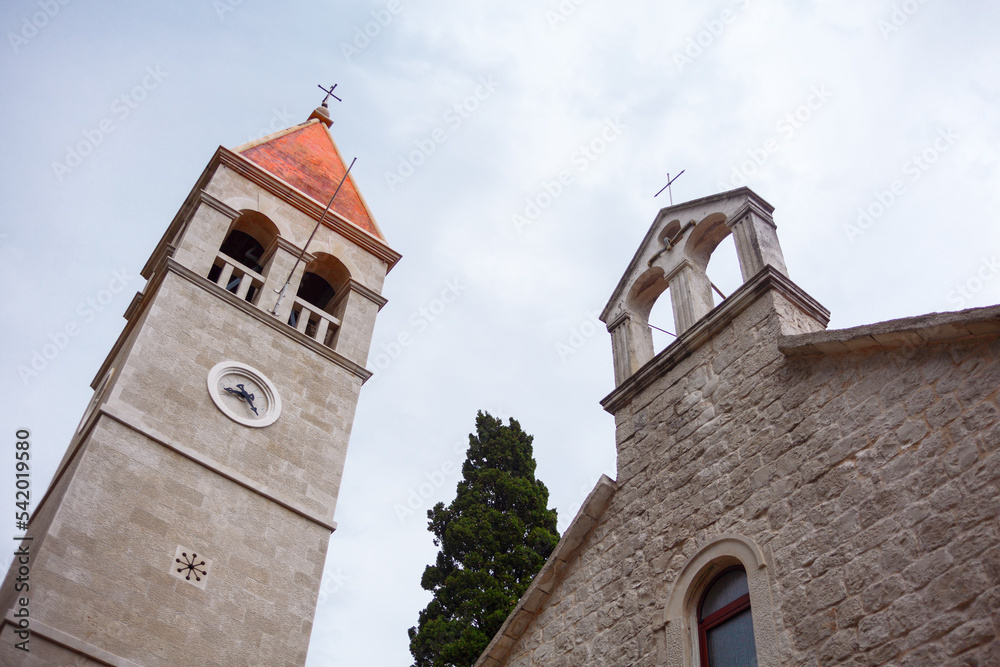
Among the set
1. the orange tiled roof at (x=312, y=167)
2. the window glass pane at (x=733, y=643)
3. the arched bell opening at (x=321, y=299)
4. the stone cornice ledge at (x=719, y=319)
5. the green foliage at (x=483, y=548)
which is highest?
the orange tiled roof at (x=312, y=167)

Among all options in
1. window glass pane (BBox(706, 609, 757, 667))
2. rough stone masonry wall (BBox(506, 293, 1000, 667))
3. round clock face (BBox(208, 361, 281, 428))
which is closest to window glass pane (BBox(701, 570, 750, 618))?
window glass pane (BBox(706, 609, 757, 667))

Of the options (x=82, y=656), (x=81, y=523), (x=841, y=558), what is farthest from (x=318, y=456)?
(x=841, y=558)

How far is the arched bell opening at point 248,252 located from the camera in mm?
18016

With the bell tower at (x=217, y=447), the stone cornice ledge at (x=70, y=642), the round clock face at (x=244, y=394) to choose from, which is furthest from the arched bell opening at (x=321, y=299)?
the stone cornice ledge at (x=70, y=642)

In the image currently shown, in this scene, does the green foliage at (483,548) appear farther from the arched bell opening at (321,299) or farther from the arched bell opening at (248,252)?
the arched bell opening at (248,252)

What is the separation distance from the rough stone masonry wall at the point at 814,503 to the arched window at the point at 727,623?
342 mm

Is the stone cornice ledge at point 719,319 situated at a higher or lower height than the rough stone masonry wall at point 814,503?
higher

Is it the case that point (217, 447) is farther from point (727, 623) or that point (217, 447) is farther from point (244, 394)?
point (727, 623)

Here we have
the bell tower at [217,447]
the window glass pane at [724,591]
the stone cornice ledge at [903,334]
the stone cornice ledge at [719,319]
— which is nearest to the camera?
the stone cornice ledge at [903,334]

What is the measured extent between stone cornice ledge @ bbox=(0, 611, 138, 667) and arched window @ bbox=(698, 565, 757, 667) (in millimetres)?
8041

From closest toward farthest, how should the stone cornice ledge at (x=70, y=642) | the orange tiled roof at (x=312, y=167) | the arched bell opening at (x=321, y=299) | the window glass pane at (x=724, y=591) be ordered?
the window glass pane at (x=724, y=591) < the stone cornice ledge at (x=70, y=642) < the arched bell opening at (x=321, y=299) < the orange tiled roof at (x=312, y=167)

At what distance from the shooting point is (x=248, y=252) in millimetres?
19672

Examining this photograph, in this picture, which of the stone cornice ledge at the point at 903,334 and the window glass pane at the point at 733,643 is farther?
the window glass pane at the point at 733,643

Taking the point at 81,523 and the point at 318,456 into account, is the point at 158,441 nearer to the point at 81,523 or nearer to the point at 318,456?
the point at 81,523
